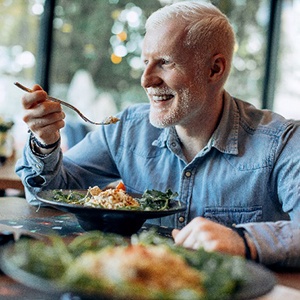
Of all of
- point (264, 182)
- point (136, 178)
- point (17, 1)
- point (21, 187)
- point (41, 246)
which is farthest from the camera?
point (17, 1)

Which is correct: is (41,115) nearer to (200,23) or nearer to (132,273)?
(200,23)

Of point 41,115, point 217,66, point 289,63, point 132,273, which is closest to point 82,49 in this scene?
point 289,63

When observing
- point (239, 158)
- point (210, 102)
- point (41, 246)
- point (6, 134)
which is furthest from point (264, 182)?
point (6, 134)

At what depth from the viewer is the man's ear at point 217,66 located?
2.07 m

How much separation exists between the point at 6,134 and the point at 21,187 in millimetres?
983

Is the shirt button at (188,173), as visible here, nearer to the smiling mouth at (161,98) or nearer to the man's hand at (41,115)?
the smiling mouth at (161,98)

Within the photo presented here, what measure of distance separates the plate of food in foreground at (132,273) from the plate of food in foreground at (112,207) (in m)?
0.44

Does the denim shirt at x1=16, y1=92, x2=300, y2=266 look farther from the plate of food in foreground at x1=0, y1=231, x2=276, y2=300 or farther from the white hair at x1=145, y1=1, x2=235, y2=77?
the plate of food in foreground at x1=0, y1=231, x2=276, y2=300

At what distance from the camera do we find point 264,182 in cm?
188

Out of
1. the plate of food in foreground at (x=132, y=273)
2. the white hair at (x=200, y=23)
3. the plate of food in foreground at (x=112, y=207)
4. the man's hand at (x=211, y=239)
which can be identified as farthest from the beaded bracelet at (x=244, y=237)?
the white hair at (x=200, y=23)

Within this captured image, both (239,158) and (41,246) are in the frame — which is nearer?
(41,246)

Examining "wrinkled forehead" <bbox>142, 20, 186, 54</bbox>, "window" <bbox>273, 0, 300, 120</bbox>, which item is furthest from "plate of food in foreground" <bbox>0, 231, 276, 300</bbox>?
"window" <bbox>273, 0, 300, 120</bbox>

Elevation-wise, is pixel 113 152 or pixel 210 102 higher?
pixel 210 102

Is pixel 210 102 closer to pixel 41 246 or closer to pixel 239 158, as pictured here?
pixel 239 158
